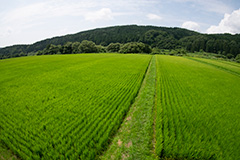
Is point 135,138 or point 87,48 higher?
point 87,48

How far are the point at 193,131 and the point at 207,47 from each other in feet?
491

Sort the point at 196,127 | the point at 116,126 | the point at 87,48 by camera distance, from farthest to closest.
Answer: the point at 87,48
the point at 196,127
the point at 116,126

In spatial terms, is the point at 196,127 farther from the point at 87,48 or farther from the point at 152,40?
the point at 152,40

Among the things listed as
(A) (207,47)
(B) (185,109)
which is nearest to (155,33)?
(A) (207,47)

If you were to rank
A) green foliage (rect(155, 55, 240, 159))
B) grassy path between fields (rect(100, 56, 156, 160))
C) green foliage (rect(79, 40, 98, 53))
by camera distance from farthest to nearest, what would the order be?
1. green foliage (rect(79, 40, 98, 53))
2. green foliage (rect(155, 55, 240, 159))
3. grassy path between fields (rect(100, 56, 156, 160))

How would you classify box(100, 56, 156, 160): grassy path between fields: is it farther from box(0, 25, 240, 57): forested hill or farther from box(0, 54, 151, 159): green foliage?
box(0, 25, 240, 57): forested hill

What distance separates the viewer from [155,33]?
189875 mm

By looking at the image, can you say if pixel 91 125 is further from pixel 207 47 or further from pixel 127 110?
pixel 207 47

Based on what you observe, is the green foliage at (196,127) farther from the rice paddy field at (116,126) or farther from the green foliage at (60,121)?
the green foliage at (60,121)

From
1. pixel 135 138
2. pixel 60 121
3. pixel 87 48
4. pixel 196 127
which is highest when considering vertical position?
pixel 87 48

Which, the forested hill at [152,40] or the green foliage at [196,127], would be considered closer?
the green foliage at [196,127]

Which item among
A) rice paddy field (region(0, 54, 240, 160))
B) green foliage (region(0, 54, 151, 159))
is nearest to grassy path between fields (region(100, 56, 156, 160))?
rice paddy field (region(0, 54, 240, 160))

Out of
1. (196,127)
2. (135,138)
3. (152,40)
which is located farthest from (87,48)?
(152,40)

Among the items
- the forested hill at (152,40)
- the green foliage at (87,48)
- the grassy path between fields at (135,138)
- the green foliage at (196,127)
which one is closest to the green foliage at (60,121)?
the grassy path between fields at (135,138)
